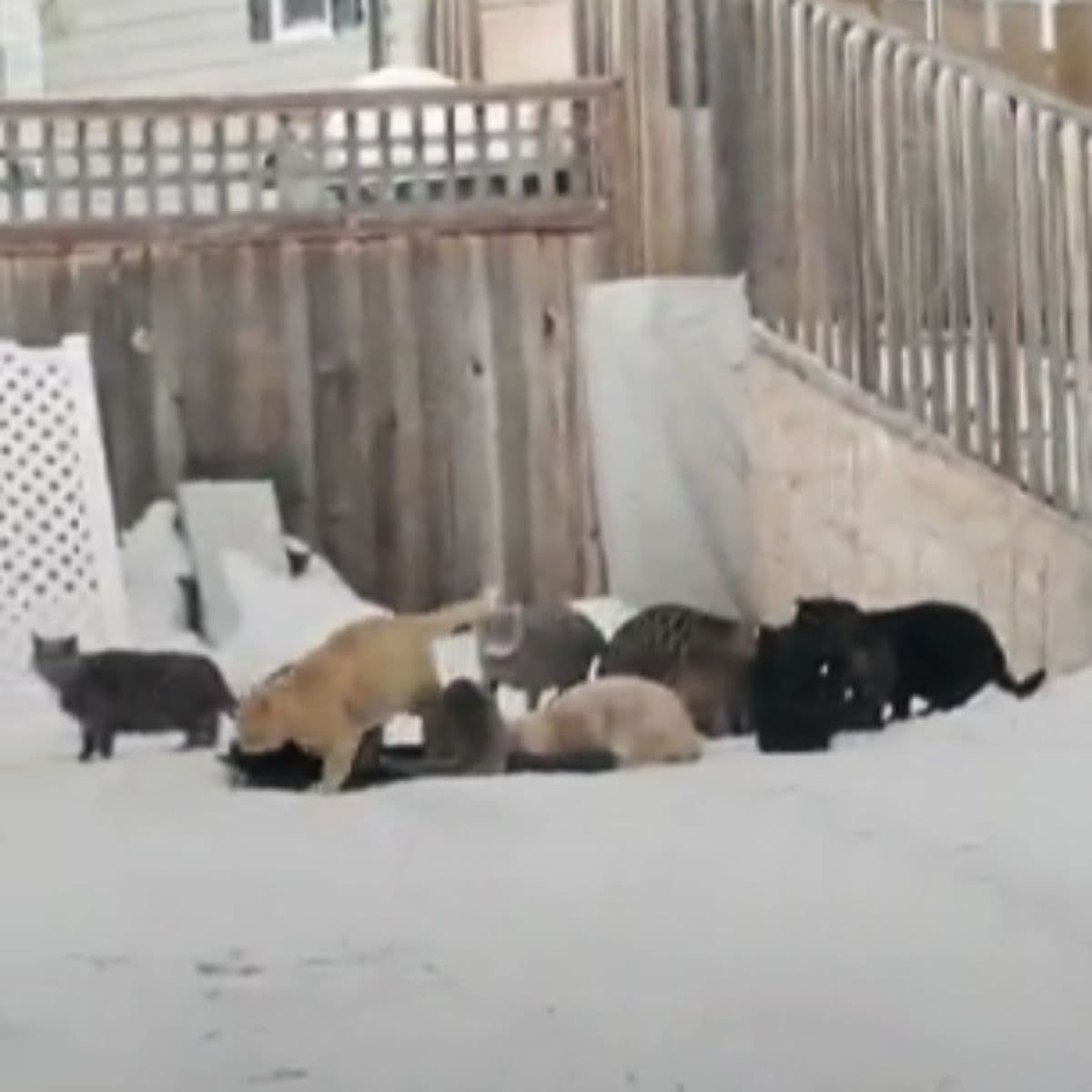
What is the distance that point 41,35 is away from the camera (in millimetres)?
5637

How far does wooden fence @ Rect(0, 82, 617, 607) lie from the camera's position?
445cm

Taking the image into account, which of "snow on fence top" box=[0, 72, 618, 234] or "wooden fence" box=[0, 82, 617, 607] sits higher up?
"snow on fence top" box=[0, 72, 618, 234]

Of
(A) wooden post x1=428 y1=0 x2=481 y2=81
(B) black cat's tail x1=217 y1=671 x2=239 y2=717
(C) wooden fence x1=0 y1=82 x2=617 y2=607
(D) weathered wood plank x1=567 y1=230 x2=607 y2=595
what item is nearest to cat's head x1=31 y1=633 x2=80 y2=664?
(B) black cat's tail x1=217 y1=671 x2=239 y2=717

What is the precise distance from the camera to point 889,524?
3.77 metres

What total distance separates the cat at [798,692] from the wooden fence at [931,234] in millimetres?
747

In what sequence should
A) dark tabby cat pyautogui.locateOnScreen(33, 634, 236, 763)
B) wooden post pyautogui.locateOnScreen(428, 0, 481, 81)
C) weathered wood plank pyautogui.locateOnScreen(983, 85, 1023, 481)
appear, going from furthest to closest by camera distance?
wooden post pyautogui.locateOnScreen(428, 0, 481, 81) < weathered wood plank pyautogui.locateOnScreen(983, 85, 1023, 481) < dark tabby cat pyautogui.locateOnScreen(33, 634, 236, 763)

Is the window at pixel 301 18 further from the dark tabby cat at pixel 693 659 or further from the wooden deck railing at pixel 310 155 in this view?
the dark tabby cat at pixel 693 659

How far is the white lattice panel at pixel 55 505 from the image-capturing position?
4137mm

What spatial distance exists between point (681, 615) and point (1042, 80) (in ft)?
8.76

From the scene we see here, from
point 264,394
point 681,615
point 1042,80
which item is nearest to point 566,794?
point 681,615

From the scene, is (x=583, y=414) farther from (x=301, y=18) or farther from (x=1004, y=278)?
(x=301, y=18)

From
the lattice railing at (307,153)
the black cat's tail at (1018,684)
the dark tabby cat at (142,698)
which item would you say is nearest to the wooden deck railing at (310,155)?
the lattice railing at (307,153)

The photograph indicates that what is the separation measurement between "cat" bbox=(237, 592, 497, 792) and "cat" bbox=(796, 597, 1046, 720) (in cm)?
44

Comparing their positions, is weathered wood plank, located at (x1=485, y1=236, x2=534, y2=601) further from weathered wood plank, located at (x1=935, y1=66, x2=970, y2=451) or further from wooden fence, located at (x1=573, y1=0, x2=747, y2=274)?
weathered wood plank, located at (x1=935, y1=66, x2=970, y2=451)
